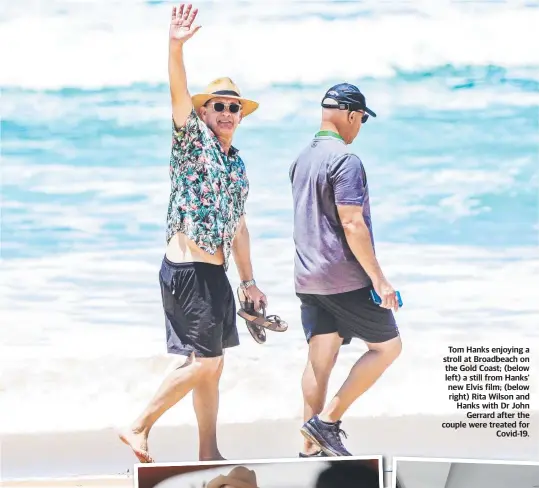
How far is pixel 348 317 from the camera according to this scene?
5707 millimetres

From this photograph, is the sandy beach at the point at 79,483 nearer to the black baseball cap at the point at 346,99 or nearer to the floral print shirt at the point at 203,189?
the floral print shirt at the point at 203,189

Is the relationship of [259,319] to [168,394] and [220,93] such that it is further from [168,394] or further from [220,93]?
[220,93]

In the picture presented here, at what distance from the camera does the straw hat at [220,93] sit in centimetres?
573

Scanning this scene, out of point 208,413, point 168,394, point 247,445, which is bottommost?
point 247,445

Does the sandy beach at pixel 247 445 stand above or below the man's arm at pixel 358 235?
below

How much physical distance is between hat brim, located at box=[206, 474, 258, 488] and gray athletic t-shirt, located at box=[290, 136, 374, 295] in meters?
1.10

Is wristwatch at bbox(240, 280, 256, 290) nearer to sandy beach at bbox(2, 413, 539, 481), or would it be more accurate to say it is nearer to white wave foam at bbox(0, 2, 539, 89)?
sandy beach at bbox(2, 413, 539, 481)

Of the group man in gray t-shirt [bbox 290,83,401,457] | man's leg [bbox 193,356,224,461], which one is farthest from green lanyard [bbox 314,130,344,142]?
man's leg [bbox 193,356,224,461]

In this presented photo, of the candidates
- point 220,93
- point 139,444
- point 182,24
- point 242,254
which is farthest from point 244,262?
point 182,24

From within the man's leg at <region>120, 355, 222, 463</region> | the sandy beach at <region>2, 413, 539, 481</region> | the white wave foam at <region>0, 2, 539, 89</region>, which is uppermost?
the white wave foam at <region>0, 2, 539, 89</region>

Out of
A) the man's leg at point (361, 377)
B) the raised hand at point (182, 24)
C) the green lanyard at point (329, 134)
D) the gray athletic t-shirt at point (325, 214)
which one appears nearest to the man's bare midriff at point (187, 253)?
the gray athletic t-shirt at point (325, 214)

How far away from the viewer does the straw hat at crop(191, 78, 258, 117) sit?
573 centimetres

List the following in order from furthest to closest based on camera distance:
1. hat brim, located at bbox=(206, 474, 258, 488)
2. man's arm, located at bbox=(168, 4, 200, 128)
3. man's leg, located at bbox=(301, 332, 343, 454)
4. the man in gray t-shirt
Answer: man's leg, located at bbox=(301, 332, 343, 454) < the man in gray t-shirt < man's arm, located at bbox=(168, 4, 200, 128) < hat brim, located at bbox=(206, 474, 258, 488)

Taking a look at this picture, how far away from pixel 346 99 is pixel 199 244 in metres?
1.16
